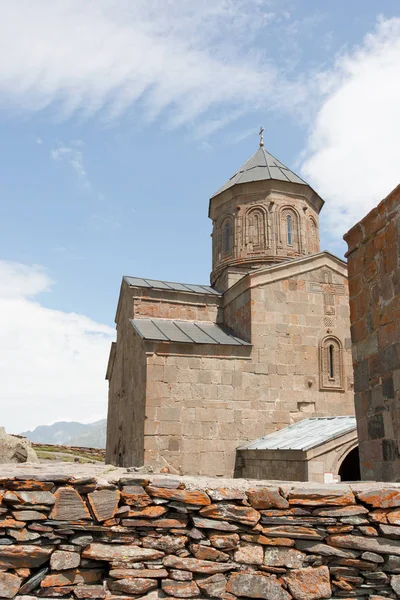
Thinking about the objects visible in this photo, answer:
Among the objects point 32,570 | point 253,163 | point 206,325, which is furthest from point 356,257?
point 253,163

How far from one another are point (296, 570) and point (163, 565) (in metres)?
0.83

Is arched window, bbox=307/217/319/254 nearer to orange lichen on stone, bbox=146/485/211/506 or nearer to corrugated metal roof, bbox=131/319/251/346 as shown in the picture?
corrugated metal roof, bbox=131/319/251/346

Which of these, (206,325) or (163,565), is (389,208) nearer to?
(163,565)

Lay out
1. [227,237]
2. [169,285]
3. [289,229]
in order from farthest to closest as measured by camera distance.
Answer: [227,237] → [289,229] → [169,285]

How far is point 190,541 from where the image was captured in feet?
11.3

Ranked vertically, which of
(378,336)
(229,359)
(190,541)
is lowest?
(190,541)

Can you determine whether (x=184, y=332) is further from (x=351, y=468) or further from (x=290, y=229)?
(x=290, y=229)

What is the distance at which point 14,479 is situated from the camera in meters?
3.40

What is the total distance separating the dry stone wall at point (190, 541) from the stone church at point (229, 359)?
5.84 m

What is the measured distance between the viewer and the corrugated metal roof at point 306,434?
30.3 feet

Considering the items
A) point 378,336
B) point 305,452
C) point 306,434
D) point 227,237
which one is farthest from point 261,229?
point 378,336

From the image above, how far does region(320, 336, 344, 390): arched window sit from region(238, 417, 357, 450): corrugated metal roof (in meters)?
1.08

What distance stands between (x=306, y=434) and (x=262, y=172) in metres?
9.05

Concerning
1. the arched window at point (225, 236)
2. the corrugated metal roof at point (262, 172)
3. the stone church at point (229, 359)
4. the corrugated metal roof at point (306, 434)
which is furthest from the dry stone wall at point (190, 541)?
the corrugated metal roof at point (262, 172)
